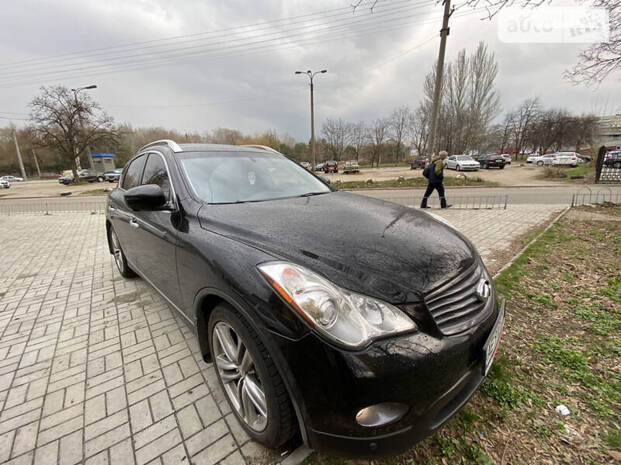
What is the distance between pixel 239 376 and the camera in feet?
5.33

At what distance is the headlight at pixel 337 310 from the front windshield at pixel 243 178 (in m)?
1.10

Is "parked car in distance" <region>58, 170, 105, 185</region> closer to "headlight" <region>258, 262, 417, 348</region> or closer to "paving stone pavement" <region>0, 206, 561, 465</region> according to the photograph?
"paving stone pavement" <region>0, 206, 561, 465</region>

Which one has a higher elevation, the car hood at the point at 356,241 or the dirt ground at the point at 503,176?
the car hood at the point at 356,241

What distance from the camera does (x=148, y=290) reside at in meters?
3.65

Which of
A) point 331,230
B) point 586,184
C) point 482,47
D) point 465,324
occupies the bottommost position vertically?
point 586,184

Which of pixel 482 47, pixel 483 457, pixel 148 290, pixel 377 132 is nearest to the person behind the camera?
pixel 483 457

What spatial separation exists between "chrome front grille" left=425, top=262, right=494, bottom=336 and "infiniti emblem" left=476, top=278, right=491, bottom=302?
0.01m

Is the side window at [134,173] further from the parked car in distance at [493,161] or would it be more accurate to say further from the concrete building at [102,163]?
the concrete building at [102,163]

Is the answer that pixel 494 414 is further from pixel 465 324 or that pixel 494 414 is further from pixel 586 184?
pixel 586 184

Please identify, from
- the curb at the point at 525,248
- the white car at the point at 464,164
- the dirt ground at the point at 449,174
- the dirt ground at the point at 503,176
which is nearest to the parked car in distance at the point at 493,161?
the dirt ground at the point at 503,176

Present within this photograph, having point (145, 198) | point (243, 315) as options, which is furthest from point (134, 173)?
point (243, 315)

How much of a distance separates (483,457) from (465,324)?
0.77 meters

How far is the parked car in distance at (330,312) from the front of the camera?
112 cm

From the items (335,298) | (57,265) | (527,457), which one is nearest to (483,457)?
(527,457)
